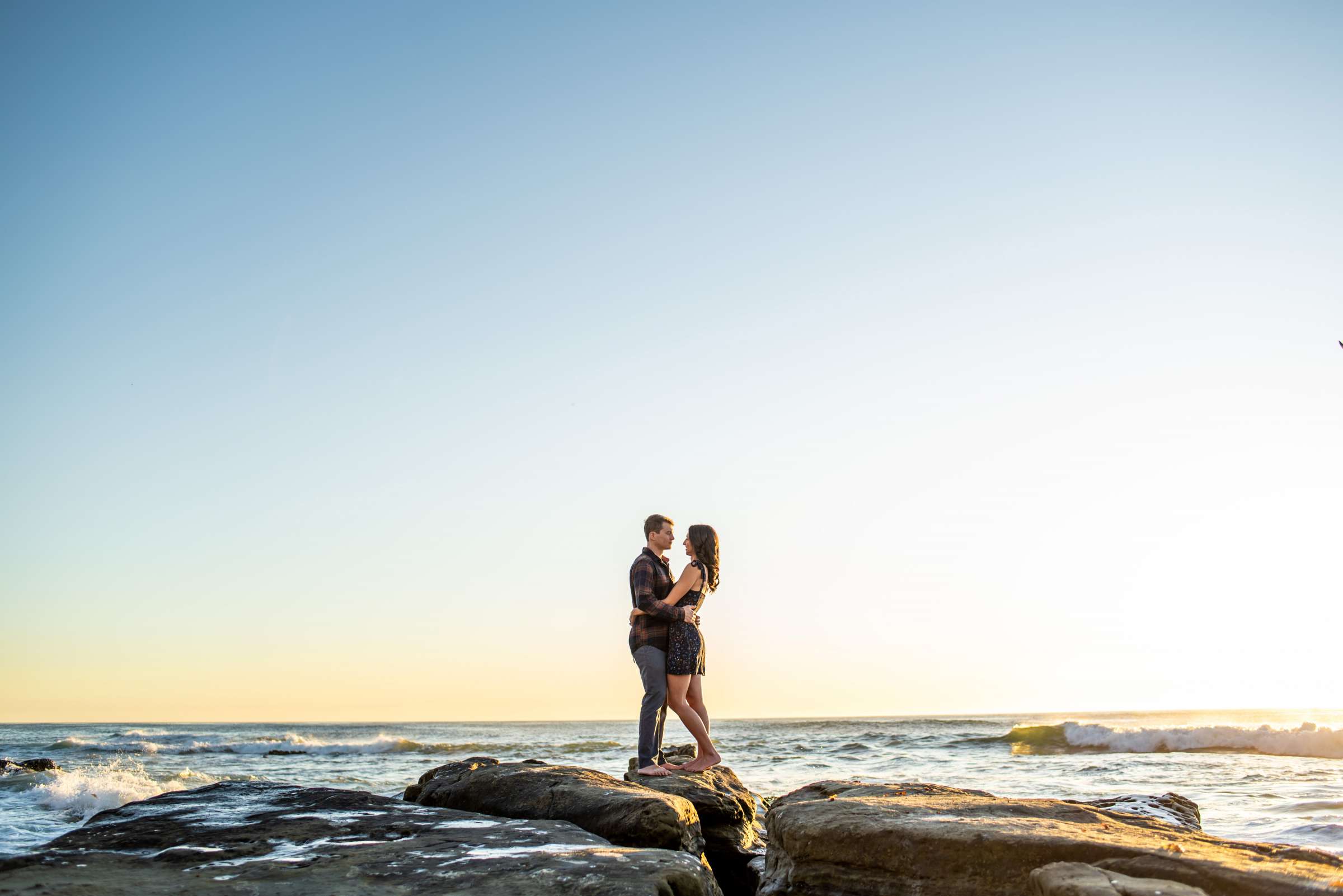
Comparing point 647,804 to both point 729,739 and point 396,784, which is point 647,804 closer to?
point 396,784

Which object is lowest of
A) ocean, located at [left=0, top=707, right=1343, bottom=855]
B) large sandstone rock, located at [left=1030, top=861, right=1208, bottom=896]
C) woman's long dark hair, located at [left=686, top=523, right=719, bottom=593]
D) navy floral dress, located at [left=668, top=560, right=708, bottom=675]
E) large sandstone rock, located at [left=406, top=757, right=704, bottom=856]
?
ocean, located at [left=0, top=707, right=1343, bottom=855]

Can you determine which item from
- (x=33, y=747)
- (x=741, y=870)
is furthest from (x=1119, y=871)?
(x=33, y=747)

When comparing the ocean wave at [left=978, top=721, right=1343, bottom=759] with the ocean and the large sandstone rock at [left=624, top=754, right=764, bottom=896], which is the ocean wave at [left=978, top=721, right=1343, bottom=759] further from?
the large sandstone rock at [left=624, top=754, right=764, bottom=896]

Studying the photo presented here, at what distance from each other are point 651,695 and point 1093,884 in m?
4.85

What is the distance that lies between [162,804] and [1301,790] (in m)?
12.2

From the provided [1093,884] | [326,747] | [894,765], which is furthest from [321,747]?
[1093,884]

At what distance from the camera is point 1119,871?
10.5 ft

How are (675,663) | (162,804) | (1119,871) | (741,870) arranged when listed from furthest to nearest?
(675,663)
(741,870)
(162,804)
(1119,871)

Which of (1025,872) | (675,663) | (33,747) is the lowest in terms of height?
(33,747)

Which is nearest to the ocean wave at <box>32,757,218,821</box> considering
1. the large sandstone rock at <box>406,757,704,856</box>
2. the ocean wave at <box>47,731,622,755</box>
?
the large sandstone rock at <box>406,757,704,856</box>

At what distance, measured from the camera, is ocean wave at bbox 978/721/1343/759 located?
18.5m

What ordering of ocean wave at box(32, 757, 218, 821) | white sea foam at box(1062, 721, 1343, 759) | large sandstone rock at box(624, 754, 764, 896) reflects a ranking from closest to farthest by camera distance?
large sandstone rock at box(624, 754, 764, 896) < ocean wave at box(32, 757, 218, 821) < white sea foam at box(1062, 721, 1343, 759)

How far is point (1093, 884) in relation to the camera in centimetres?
288

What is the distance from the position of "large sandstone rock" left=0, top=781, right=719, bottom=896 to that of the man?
2605mm
